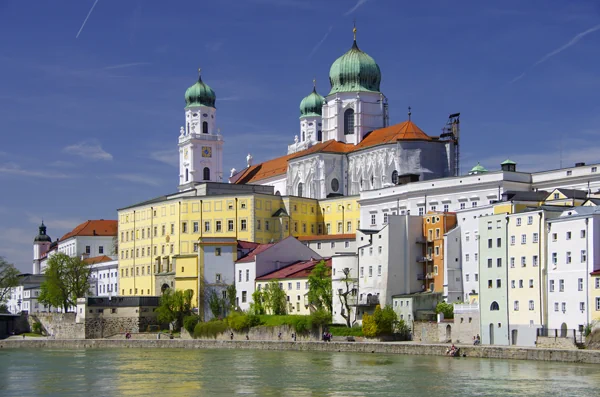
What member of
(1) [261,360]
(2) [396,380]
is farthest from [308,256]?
(2) [396,380]

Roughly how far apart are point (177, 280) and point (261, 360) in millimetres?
29008

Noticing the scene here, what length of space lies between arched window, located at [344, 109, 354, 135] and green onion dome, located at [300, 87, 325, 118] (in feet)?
106

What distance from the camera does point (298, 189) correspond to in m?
121

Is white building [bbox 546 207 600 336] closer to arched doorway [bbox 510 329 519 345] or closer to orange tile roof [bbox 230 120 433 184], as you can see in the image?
arched doorway [bbox 510 329 519 345]

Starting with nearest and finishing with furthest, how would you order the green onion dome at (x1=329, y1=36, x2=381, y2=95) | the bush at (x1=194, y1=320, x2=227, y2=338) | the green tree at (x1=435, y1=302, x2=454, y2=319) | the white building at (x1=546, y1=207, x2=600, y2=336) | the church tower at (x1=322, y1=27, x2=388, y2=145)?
the white building at (x1=546, y1=207, x2=600, y2=336) → the green tree at (x1=435, y1=302, x2=454, y2=319) → the bush at (x1=194, y1=320, x2=227, y2=338) → the church tower at (x1=322, y1=27, x2=388, y2=145) → the green onion dome at (x1=329, y1=36, x2=381, y2=95)

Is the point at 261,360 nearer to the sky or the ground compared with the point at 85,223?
nearer to the ground

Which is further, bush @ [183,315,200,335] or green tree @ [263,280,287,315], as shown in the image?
bush @ [183,315,200,335]

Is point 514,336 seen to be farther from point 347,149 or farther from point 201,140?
point 201,140

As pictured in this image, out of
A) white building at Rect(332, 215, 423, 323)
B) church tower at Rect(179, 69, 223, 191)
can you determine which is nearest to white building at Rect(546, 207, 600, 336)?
white building at Rect(332, 215, 423, 323)

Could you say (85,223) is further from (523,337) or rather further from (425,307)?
(523,337)

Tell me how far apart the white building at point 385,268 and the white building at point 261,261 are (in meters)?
10.9

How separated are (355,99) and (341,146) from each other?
6.20m

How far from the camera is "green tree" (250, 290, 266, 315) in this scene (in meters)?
88.0

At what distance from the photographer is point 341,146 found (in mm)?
120188
